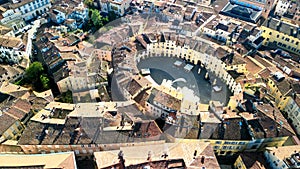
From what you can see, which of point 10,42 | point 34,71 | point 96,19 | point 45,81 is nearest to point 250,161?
point 45,81

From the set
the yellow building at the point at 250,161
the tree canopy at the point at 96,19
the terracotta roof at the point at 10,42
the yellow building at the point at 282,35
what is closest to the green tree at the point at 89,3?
the tree canopy at the point at 96,19

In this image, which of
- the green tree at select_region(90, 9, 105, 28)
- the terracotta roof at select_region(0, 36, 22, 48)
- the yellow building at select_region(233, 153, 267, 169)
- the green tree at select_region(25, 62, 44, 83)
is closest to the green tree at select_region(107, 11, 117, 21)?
the green tree at select_region(90, 9, 105, 28)

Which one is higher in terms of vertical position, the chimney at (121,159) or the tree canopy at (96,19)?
the tree canopy at (96,19)

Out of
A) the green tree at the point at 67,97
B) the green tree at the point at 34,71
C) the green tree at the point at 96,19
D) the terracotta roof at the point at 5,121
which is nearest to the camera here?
the terracotta roof at the point at 5,121

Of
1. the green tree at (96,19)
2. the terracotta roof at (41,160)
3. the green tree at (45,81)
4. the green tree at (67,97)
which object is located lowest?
the terracotta roof at (41,160)

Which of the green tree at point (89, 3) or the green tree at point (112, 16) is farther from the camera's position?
the green tree at point (89, 3)

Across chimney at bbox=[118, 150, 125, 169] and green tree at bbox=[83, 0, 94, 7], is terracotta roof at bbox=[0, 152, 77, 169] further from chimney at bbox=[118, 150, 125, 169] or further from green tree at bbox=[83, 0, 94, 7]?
green tree at bbox=[83, 0, 94, 7]

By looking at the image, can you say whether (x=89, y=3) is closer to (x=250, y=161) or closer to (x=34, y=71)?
(x=34, y=71)

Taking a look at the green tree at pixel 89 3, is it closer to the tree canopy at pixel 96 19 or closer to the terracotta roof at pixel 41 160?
the tree canopy at pixel 96 19

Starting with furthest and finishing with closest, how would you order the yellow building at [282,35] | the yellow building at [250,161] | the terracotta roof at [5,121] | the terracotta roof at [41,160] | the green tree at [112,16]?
the green tree at [112,16] → the yellow building at [282,35] → the terracotta roof at [5,121] → the yellow building at [250,161] → the terracotta roof at [41,160]
